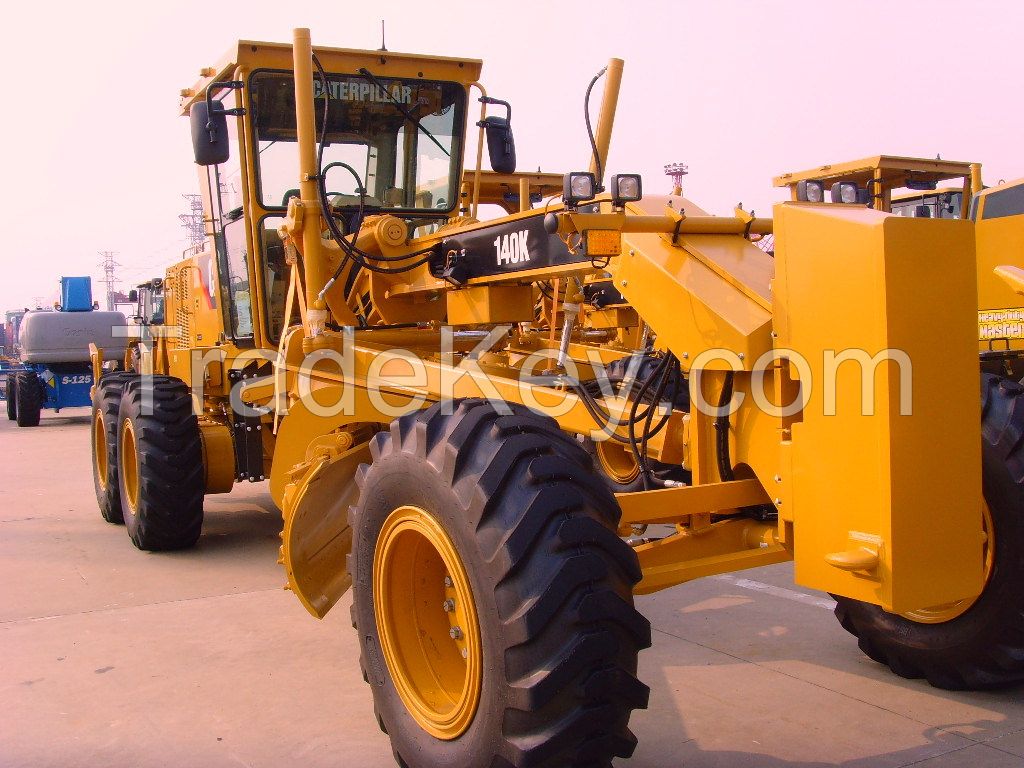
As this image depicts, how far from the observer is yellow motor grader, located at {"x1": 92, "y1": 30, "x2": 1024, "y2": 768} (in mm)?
2844

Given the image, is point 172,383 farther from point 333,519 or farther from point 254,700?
point 254,700

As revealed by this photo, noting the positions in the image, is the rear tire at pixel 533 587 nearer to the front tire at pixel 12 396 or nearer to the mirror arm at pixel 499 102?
the mirror arm at pixel 499 102

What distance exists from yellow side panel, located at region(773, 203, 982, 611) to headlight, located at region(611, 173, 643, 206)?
558 millimetres

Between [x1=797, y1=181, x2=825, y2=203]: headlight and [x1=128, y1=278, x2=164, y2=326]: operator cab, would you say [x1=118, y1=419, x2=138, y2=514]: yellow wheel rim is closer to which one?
[x1=128, y1=278, x2=164, y2=326]: operator cab

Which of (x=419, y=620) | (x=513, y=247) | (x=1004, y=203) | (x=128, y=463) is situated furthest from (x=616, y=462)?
(x=1004, y=203)

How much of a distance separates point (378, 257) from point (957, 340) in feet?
10.1

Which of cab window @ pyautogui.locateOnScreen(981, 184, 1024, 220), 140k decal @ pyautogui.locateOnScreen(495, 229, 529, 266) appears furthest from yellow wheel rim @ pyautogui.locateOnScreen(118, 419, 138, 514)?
cab window @ pyautogui.locateOnScreen(981, 184, 1024, 220)

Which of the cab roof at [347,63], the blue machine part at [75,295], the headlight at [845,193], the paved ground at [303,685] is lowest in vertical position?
the paved ground at [303,685]

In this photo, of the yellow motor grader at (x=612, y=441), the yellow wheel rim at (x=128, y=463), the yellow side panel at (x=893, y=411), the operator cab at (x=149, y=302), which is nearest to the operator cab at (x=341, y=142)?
the yellow motor grader at (x=612, y=441)

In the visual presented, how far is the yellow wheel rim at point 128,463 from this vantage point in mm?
7548

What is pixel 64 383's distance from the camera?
68.5 ft

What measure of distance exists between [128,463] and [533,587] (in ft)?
18.8

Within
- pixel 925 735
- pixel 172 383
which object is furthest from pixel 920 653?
pixel 172 383

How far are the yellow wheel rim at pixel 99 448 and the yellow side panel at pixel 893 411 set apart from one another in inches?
264
